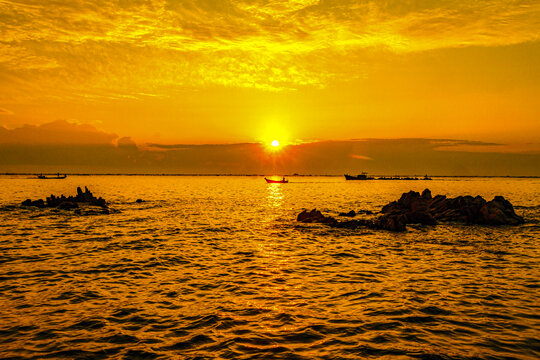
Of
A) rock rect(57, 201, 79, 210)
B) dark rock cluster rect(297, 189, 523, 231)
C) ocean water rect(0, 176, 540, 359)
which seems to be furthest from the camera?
rock rect(57, 201, 79, 210)

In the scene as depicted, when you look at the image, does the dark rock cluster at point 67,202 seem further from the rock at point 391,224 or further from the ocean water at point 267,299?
the rock at point 391,224

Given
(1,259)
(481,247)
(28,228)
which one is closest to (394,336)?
(481,247)

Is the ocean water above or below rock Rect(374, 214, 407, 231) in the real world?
below

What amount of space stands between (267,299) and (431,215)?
121 feet

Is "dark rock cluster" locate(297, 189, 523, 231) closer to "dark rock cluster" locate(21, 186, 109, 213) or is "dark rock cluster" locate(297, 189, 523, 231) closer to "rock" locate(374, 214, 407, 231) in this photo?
"rock" locate(374, 214, 407, 231)

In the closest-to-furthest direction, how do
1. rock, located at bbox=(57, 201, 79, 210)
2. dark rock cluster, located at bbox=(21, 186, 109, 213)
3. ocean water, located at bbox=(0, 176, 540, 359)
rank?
ocean water, located at bbox=(0, 176, 540, 359) → rock, located at bbox=(57, 201, 79, 210) → dark rock cluster, located at bbox=(21, 186, 109, 213)

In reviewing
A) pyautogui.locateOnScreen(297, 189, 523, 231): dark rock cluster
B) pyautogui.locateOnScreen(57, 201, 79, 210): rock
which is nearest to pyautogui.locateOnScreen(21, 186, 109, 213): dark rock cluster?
pyautogui.locateOnScreen(57, 201, 79, 210): rock

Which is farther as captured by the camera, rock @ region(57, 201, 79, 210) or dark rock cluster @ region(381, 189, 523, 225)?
rock @ region(57, 201, 79, 210)

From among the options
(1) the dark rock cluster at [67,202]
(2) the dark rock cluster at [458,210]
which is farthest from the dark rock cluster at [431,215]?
(1) the dark rock cluster at [67,202]

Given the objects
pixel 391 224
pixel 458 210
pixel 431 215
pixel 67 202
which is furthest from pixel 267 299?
pixel 67 202

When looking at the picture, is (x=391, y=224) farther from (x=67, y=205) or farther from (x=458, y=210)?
(x=67, y=205)

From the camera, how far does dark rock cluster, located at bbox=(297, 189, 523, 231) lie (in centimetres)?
4109

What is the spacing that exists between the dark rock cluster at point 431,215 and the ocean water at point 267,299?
929 cm

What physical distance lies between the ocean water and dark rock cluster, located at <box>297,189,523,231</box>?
9289mm
